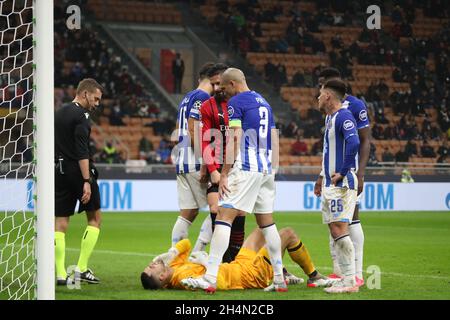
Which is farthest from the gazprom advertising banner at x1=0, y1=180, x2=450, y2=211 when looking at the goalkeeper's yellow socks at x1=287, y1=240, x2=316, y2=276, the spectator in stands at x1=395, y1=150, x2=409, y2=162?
the goalkeeper's yellow socks at x1=287, y1=240, x2=316, y2=276

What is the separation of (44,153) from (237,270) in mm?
2405

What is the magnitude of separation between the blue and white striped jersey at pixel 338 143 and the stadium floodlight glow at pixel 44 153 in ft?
9.15

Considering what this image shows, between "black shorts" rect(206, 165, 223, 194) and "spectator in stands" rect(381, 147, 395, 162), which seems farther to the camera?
"spectator in stands" rect(381, 147, 395, 162)

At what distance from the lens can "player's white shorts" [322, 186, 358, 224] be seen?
26.7ft

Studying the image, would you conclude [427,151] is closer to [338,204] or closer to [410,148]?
[410,148]

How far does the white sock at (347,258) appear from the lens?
804 cm

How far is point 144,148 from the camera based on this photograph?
25.9 m

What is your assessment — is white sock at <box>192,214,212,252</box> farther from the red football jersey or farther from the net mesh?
the net mesh

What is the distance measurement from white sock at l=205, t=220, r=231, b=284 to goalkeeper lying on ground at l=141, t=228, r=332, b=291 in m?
0.20

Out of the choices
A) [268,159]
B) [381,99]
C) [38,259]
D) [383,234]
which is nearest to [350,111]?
[268,159]

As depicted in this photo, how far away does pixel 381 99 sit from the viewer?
97.8ft

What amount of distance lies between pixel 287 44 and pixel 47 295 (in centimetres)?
2594
